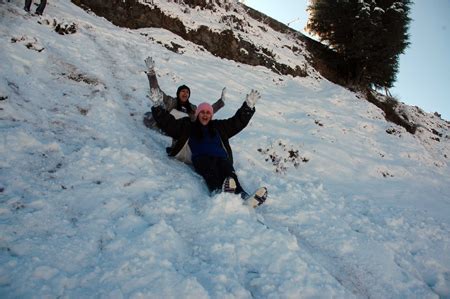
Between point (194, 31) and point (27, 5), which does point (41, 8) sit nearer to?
point (27, 5)

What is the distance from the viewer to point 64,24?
943 centimetres

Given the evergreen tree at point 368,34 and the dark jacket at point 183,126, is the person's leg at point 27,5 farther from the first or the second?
the evergreen tree at point 368,34

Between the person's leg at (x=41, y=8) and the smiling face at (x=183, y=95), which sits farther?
the person's leg at (x=41, y=8)

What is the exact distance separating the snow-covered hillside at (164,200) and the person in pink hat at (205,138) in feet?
0.92

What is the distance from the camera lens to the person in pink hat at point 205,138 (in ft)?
18.9

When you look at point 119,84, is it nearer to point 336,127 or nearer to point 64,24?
point 64,24

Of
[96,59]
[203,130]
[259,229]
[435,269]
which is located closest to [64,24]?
[96,59]

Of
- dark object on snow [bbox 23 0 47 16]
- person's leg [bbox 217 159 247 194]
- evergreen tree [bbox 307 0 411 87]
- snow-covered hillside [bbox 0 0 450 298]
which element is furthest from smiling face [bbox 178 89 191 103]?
evergreen tree [bbox 307 0 411 87]

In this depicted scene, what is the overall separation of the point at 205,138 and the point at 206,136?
54 millimetres

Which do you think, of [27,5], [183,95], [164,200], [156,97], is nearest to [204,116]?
[156,97]

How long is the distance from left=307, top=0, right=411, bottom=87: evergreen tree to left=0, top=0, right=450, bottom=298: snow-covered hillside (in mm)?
8431

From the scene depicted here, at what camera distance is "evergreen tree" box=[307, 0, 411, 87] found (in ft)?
56.1

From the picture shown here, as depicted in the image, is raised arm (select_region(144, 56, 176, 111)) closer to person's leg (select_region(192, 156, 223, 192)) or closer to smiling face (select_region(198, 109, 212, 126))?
smiling face (select_region(198, 109, 212, 126))

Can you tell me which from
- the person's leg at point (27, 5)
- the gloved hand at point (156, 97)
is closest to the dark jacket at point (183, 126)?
the gloved hand at point (156, 97)
